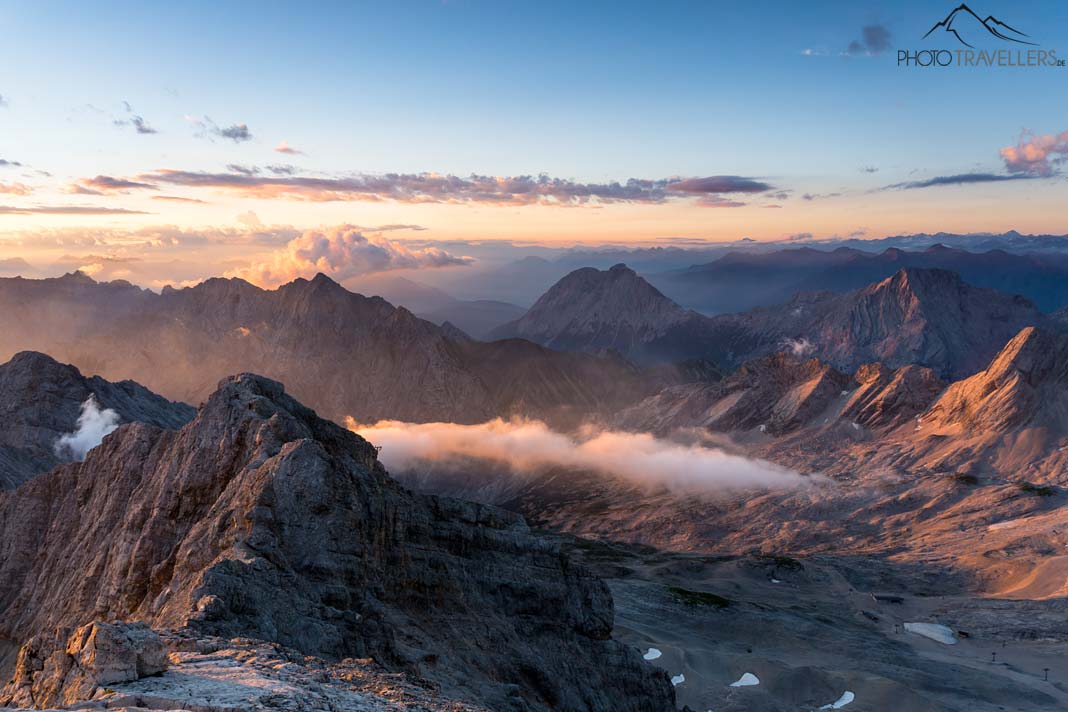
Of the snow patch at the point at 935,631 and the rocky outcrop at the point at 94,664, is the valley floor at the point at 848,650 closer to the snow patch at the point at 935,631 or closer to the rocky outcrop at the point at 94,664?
the snow patch at the point at 935,631

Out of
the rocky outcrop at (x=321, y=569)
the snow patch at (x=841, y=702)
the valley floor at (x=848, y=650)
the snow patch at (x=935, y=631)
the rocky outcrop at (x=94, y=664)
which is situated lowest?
the snow patch at (x=935, y=631)

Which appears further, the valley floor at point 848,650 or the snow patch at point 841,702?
the valley floor at point 848,650

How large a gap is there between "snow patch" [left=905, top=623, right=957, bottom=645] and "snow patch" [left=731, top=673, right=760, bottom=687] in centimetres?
6735

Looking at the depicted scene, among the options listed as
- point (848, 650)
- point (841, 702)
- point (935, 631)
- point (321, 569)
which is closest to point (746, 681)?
point (841, 702)

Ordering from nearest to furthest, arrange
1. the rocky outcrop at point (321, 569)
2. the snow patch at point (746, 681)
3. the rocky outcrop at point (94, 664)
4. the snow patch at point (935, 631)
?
1. the rocky outcrop at point (94, 664)
2. the rocky outcrop at point (321, 569)
3. the snow patch at point (746, 681)
4. the snow patch at point (935, 631)

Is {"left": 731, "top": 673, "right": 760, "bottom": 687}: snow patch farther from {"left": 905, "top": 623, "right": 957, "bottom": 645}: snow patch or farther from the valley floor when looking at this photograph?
{"left": 905, "top": 623, "right": 957, "bottom": 645}: snow patch

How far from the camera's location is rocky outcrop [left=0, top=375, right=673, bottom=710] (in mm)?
50125

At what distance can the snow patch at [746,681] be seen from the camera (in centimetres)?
12069

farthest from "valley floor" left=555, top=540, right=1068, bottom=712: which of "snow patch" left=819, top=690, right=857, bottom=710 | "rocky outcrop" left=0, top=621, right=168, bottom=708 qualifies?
"rocky outcrop" left=0, top=621, right=168, bottom=708

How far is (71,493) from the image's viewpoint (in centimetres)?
9700

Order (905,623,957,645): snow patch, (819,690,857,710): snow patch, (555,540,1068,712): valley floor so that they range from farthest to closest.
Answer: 1. (905,623,957,645): snow patch
2. (555,540,1068,712): valley floor
3. (819,690,857,710): snow patch

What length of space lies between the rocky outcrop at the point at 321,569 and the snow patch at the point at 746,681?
51.8 metres

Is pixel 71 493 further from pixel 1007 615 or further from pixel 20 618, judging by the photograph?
pixel 1007 615

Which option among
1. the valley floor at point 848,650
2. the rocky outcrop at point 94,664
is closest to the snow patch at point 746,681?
the valley floor at point 848,650
